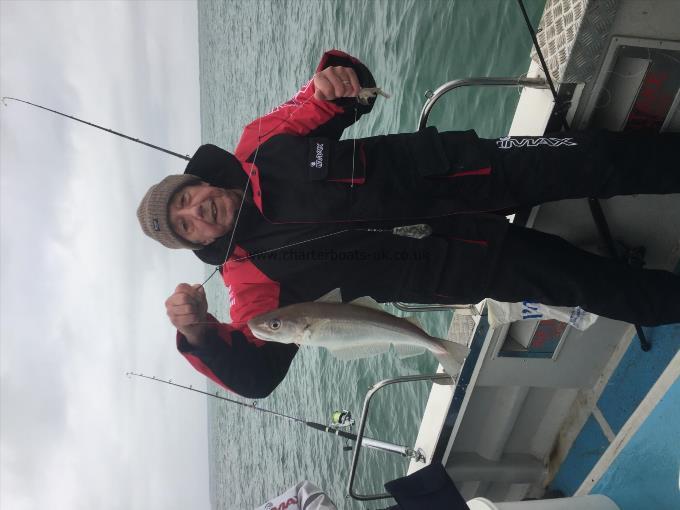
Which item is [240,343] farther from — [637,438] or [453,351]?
[637,438]

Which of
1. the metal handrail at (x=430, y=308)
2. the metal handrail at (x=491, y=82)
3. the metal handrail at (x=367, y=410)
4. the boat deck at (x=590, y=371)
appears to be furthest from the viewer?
the metal handrail at (x=367, y=410)

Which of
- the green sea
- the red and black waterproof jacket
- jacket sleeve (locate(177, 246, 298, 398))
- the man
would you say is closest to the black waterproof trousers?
the man

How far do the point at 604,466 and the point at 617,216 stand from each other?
1646mm

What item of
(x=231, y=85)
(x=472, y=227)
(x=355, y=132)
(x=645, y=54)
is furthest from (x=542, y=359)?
(x=231, y=85)

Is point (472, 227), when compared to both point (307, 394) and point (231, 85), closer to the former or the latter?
point (307, 394)

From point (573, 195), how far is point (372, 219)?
1.19 meters

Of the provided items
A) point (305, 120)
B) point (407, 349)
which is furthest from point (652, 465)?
point (305, 120)

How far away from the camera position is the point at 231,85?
94.9 ft

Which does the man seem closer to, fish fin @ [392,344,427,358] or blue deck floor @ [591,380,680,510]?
fish fin @ [392,344,427,358]

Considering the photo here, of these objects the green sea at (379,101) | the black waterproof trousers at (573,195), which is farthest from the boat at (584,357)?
the green sea at (379,101)

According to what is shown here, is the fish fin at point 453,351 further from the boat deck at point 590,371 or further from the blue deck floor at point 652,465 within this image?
the blue deck floor at point 652,465

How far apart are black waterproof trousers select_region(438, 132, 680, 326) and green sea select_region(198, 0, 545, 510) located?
Answer: 3.24 meters

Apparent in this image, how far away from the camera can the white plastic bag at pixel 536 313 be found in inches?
132

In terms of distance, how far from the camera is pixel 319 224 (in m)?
2.81
